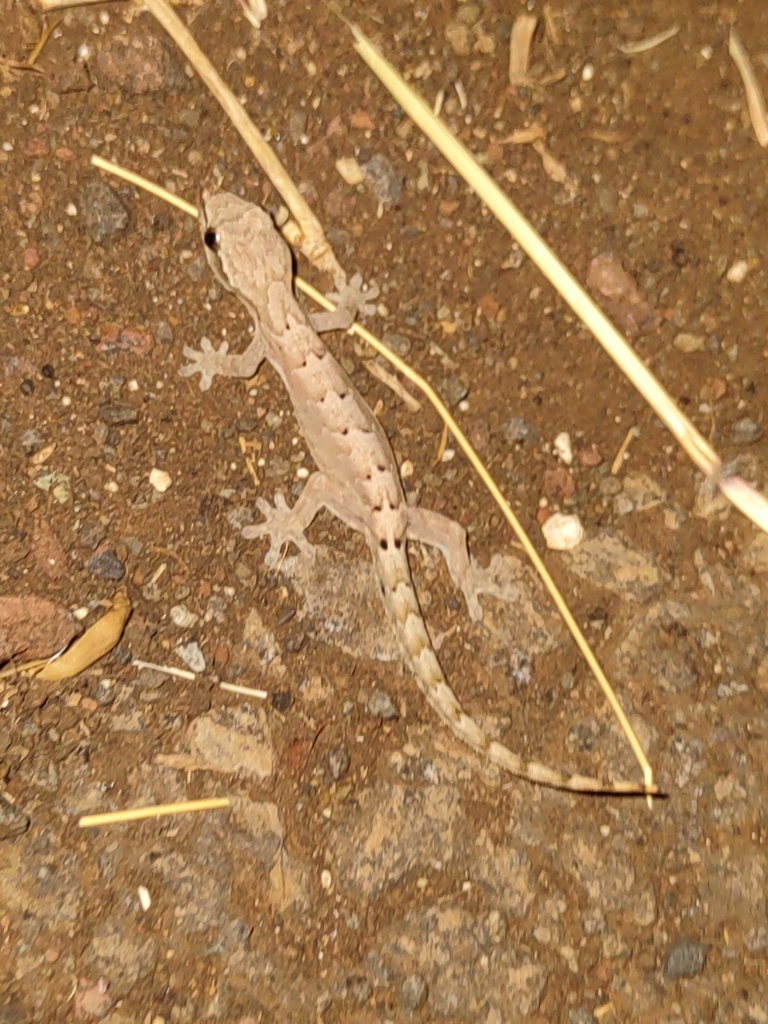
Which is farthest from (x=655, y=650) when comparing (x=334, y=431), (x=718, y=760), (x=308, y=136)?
(x=308, y=136)

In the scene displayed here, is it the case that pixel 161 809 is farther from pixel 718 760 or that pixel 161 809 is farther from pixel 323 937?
pixel 718 760

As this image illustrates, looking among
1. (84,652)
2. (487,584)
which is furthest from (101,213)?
(487,584)

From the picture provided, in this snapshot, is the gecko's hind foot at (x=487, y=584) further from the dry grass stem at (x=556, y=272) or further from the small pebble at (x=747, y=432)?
the small pebble at (x=747, y=432)

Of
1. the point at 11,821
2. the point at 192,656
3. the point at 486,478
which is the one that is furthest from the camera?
the point at 486,478

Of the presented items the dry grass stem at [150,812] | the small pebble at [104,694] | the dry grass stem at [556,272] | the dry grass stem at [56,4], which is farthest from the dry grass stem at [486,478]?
the small pebble at [104,694]

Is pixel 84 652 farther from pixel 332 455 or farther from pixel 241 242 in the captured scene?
pixel 241 242

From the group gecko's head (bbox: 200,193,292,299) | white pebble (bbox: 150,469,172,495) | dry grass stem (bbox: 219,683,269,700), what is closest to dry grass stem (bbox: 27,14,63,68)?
gecko's head (bbox: 200,193,292,299)
